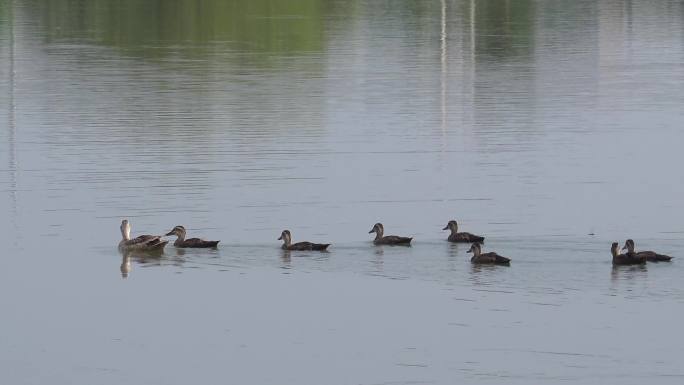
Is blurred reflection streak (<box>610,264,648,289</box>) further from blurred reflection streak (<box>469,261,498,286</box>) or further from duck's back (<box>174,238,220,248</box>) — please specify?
duck's back (<box>174,238,220,248</box>)

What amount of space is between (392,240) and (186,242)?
3.07 m

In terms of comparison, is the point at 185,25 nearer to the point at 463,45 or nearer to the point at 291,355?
the point at 463,45

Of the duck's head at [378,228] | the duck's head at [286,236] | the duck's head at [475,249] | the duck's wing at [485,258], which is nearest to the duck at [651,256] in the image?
the duck's wing at [485,258]

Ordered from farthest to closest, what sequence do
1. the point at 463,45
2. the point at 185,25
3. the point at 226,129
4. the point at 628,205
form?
the point at 185,25 < the point at 463,45 < the point at 226,129 < the point at 628,205

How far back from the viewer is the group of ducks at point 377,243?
25.4m

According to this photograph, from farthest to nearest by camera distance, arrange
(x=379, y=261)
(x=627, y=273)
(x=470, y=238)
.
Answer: (x=470, y=238), (x=379, y=261), (x=627, y=273)

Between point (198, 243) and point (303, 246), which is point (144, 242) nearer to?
point (198, 243)

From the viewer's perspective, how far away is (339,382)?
20.1 metres

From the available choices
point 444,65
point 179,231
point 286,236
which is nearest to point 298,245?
point 286,236

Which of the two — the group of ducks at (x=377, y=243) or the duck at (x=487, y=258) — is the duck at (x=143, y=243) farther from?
the duck at (x=487, y=258)

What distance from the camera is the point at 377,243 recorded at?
27.0 metres

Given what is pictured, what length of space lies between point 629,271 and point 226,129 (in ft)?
60.9

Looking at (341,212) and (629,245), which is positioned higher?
(341,212)

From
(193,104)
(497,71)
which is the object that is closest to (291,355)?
(193,104)
